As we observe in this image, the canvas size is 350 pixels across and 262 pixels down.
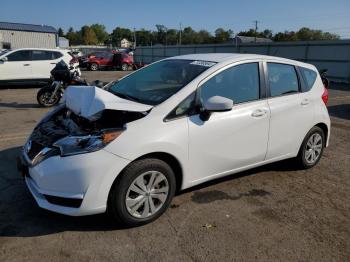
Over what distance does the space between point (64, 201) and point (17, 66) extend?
12.8 meters

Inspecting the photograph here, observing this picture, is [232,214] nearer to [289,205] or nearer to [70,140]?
[289,205]

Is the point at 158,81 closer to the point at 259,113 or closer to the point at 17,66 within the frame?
the point at 259,113

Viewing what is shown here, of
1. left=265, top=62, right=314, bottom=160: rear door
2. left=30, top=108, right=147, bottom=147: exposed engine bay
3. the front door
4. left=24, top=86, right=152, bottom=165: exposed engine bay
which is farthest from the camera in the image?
left=265, top=62, right=314, bottom=160: rear door

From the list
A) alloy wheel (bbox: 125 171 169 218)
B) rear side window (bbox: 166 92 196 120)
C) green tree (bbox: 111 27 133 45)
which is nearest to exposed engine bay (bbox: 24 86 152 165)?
rear side window (bbox: 166 92 196 120)

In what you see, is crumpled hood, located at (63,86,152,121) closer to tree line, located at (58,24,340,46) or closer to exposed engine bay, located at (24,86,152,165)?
exposed engine bay, located at (24,86,152,165)

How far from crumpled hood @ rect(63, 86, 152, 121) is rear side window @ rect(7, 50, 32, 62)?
11823mm

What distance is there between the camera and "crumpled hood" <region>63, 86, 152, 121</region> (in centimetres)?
346

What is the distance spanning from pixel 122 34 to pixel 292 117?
14986cm

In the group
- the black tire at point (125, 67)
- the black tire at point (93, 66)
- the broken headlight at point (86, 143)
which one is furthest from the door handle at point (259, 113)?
the black tire at point (93, 66)

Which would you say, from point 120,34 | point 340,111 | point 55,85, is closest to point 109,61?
point 55,85

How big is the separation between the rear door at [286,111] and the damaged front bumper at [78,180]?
7.04 feet

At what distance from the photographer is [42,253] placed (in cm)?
304

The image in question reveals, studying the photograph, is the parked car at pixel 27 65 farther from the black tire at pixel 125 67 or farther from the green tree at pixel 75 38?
the green tree at pixel 75 38

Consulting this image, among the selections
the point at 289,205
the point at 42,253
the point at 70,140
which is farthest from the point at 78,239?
the point at 289,205
